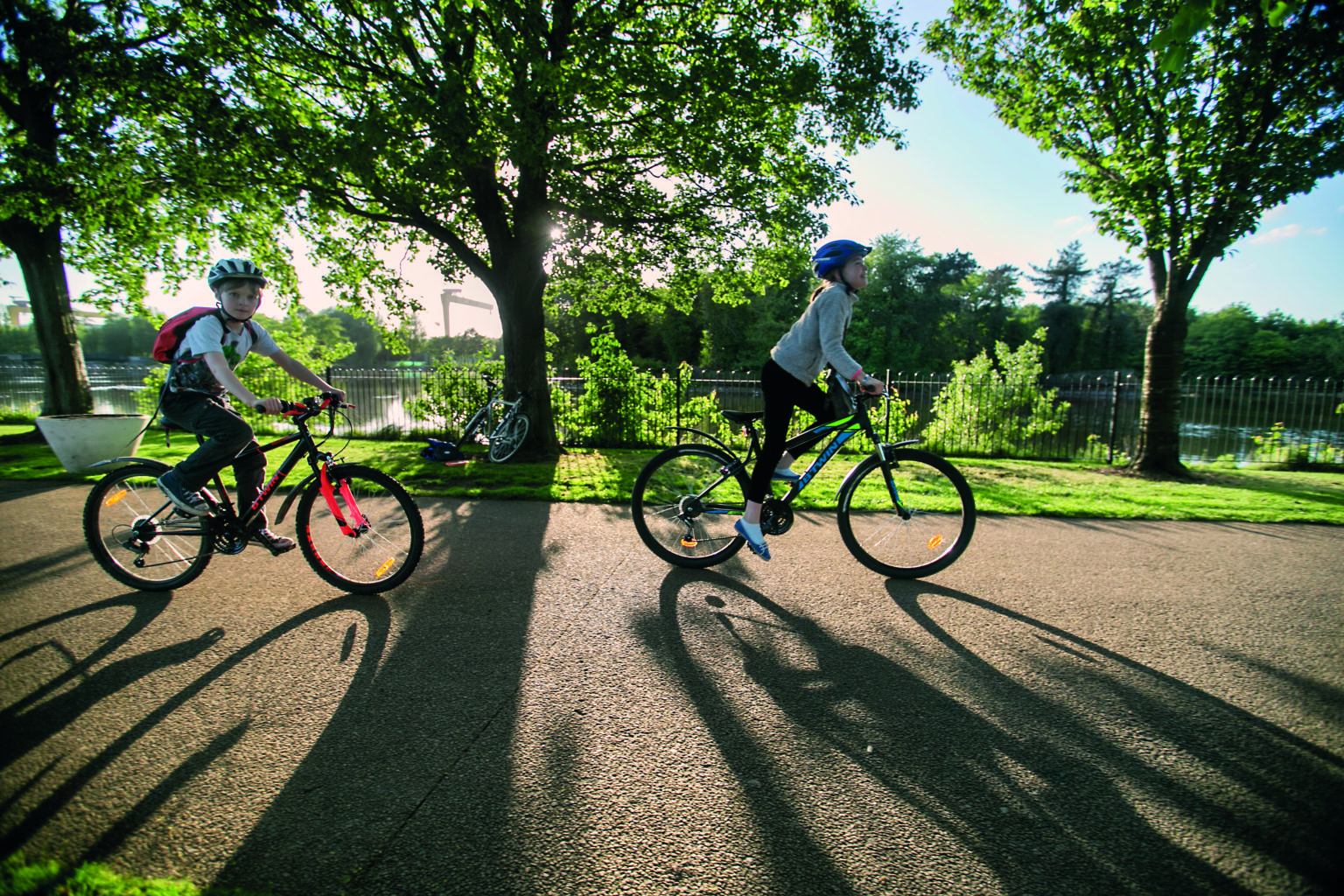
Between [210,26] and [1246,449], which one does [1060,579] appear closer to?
[210,26]

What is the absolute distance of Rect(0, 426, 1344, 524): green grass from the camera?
22.2 feet

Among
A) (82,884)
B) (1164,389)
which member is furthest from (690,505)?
(1164,389)

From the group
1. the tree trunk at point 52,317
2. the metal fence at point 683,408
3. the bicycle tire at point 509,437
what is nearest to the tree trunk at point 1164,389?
the metal fence at point 683,408

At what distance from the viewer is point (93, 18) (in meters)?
11.6

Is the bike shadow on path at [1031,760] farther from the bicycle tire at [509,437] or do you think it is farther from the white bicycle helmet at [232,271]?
the bicycle tire at [509,437]

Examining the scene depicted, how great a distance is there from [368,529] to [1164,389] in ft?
39.6

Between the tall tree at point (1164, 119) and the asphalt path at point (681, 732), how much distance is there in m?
7.11

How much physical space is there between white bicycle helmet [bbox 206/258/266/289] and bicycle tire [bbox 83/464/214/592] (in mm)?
1307

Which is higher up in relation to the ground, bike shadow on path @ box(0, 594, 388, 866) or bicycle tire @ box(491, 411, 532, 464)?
bicycle tire @ box(491, 411, 532, 464)

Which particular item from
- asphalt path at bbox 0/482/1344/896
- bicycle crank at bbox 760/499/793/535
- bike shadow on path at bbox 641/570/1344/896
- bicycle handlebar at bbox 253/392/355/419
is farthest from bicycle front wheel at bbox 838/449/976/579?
bicycle handlebar at bbox 253/392/355/419

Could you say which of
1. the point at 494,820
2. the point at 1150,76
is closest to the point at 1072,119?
the point at 1150,76

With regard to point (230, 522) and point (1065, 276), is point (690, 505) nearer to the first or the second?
point (230, 522)

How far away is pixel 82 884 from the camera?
1679 millimetres

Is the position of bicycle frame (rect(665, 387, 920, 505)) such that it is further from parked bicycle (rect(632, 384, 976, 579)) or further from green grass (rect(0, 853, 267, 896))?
green grass (rect(0, 853, 267, 896))
